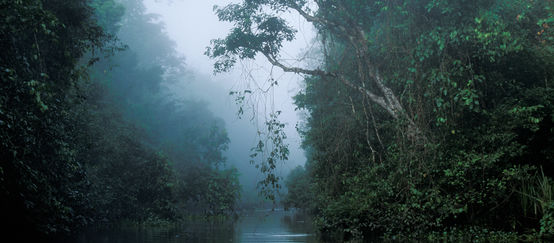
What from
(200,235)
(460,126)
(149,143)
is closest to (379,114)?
(460,126)

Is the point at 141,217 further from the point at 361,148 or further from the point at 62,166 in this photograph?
the point at 361,148

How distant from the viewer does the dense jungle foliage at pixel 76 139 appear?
7.81 m

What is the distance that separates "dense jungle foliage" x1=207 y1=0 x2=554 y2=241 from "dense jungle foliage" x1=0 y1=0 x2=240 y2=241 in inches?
254

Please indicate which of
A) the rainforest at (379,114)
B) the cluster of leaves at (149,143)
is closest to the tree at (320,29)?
the rainforest at (379,114)

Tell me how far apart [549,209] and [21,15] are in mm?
9400

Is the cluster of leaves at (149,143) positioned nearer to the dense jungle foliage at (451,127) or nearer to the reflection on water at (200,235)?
the reflection on water at (200,235)

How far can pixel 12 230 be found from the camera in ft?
31.1

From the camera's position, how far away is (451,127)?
10.3m

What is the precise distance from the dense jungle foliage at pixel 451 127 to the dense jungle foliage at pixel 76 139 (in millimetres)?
6448

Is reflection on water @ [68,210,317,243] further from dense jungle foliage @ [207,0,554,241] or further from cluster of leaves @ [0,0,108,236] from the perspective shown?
dense jungle foliage @ [207,0,554,241]

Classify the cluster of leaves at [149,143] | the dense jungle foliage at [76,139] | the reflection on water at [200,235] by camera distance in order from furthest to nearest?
the cluster of leaves at [149,143] → the reflection on water at [200,235] → the dense jungle foliage at [76,139]

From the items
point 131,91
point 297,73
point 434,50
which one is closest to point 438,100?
point 434,50

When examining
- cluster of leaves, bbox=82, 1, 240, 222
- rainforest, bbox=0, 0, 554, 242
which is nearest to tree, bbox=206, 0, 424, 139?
rainforest, bbox=0, 0, 554, 242

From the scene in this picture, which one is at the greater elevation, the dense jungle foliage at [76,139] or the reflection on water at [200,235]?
the dense jungle foliage at [76,139]
